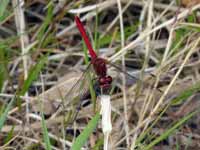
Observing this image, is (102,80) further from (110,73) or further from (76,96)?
(110,73)

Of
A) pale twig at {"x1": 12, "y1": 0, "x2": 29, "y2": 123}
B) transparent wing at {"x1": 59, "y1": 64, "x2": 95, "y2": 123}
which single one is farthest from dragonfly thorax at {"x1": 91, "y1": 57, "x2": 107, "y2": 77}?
pale twig at {"x1": 12, "y1": 0, "x2": 29, "y2": 123}

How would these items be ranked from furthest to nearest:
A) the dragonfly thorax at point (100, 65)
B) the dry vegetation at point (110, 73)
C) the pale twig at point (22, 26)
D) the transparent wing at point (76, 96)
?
1. the pale twig at point (22, 26)
2. the dry vegetation at point (110, 73)
3. the transparent wing at point (76, 96)
4. the dragonfly thorax at point (100, 65)

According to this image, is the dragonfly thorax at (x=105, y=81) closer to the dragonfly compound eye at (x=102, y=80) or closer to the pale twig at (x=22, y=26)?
the dragonfly compound eye at (x=102, y=80)

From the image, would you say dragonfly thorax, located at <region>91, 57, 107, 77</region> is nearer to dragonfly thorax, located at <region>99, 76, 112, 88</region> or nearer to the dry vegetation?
dragonfly thorax, located at <region>99, 76, 112, 88</region>

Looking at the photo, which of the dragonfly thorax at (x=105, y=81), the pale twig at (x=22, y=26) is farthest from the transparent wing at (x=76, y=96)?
the dragonfly thorax at (x=105, y=81)

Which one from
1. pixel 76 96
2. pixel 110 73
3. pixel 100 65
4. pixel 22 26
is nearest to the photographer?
pixel 100 65

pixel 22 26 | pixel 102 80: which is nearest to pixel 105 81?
pixel 102 80

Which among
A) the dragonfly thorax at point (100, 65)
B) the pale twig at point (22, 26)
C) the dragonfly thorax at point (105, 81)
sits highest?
the pale twig at point (22, 26)

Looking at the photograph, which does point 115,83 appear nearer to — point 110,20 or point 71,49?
point 71,49

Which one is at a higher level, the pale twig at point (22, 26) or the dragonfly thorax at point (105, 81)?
the pale twig at point (22, 26)
